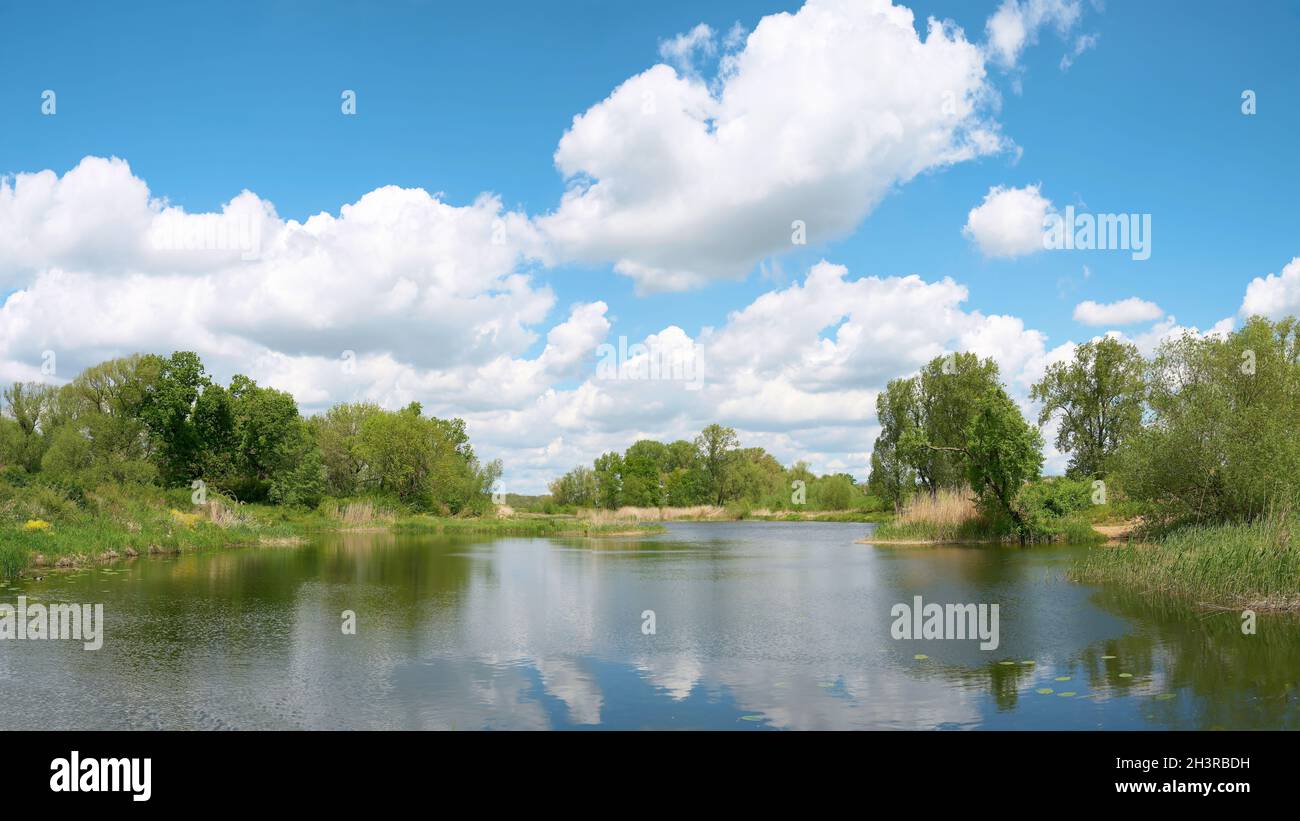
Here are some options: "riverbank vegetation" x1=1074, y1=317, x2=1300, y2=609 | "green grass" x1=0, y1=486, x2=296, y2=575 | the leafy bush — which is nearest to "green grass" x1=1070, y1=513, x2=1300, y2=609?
"riverbank vegetation" x1=1074, y1=317, x2=1300, y2=609

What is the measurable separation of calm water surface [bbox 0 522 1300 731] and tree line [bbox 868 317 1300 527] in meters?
6.98

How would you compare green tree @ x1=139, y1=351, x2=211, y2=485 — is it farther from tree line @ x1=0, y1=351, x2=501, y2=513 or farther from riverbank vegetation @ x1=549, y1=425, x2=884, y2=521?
riverbank vegetation @ x1=549, y1=425, x2=884, y2=521

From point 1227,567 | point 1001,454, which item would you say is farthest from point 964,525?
point 1227,567

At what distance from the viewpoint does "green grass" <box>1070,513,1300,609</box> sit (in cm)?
1634

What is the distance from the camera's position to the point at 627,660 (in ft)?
41.7

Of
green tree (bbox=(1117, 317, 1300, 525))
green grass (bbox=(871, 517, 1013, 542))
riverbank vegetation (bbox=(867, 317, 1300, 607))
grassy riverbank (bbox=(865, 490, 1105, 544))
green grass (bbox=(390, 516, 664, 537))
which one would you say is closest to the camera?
riverbank vegetation (bbox=(867, 317, 1300, 607))

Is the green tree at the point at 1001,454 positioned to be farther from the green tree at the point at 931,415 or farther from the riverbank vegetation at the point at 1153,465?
the green tree at the point at 931,415

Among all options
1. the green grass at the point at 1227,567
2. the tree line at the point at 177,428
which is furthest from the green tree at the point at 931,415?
the tree line at the point at 177,428

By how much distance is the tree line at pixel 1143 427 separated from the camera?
24.4 m

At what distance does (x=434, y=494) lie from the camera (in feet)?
229

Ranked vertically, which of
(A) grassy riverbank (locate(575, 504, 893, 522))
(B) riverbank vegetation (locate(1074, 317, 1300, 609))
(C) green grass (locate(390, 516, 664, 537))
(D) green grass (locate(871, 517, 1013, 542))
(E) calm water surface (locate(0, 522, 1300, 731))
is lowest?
(A) grassy riverbank (locate(575, 504, 893, 522))

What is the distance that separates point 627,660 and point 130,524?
28.7 metres

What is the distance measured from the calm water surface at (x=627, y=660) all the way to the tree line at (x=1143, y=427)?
698cm
